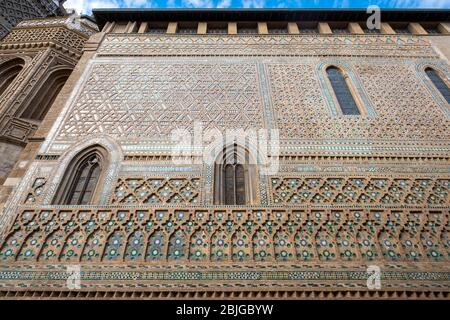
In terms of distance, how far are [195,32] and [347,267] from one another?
Result: 662cm

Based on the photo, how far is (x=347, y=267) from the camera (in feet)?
10.2

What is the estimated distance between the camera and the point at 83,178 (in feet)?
13.6

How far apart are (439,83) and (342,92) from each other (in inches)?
84.9

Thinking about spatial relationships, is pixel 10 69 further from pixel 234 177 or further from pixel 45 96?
pixel 234 177

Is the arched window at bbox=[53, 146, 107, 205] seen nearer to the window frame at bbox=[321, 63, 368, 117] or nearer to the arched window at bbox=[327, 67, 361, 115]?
the window frame at bbox=[321, 63, 368, 117]

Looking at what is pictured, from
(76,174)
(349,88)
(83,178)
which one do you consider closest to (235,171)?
(83,178)

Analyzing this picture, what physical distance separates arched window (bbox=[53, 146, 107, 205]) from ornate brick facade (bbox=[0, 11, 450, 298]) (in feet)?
0.29

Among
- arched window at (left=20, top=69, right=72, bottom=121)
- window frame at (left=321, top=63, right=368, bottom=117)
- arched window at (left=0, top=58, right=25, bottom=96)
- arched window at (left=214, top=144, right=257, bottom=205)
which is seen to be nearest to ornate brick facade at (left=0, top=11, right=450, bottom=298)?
window frame at (left=321, top=63, right=368, bottom=117)

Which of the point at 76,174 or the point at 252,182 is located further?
the point at 76,174

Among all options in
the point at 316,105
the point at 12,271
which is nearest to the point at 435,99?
the point at 316,105

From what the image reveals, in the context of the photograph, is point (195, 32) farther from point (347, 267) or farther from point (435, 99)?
point (347, 267)

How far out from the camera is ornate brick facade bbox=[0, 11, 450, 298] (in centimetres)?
307

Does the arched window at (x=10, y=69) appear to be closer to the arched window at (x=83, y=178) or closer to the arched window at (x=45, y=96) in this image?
the arched window at (x=45, y=96)

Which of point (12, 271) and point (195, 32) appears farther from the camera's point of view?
point (195, 32)
